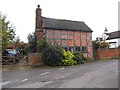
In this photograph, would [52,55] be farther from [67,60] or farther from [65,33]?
[65,33]

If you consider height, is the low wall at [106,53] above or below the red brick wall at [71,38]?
below

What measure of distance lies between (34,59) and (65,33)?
624 cm

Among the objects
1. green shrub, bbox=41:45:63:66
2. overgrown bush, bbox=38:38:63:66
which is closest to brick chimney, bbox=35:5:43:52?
overgrown bush, bbox=38:38:63:66

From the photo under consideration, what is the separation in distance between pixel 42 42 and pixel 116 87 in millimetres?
9551

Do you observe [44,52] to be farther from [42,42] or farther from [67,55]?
[67,55]

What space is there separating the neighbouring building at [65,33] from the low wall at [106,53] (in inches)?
49.2

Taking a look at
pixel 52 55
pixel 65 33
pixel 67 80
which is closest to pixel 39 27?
pixel 65 33

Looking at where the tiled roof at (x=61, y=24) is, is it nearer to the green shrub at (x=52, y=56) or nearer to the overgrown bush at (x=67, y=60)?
the green shrub at (x=52, y=56)

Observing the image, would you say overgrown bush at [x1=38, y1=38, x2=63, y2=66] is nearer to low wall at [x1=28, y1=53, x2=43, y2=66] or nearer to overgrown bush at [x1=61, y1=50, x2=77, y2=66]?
overgrown bush at [x1=61, y1=50, x2=77, y2=66]

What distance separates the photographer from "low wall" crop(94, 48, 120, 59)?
1784 centimetres

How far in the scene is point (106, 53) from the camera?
18516mm

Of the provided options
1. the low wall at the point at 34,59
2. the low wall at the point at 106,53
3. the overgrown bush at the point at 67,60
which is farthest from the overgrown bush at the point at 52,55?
the low wall at the point at 106,53

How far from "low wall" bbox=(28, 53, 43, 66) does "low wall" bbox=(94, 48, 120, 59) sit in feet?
33.2

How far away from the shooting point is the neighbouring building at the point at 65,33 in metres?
15.0
